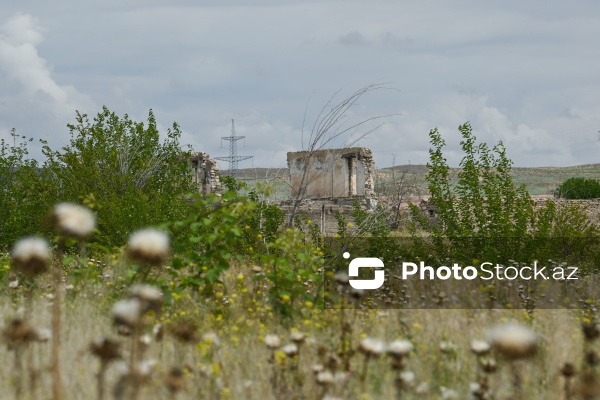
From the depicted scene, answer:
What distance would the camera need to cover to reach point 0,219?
13242 mm

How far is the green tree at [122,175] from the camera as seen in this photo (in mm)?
12062

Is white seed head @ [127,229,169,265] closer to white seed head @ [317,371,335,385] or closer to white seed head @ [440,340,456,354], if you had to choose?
white seed head @ [317,371,335,385]

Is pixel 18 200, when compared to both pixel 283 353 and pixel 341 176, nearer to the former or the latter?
pixel 283 353

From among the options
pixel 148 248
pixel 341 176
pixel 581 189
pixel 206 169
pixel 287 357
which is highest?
pixel 206 169

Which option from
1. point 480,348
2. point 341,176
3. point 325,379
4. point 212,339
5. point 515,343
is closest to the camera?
point 515,343

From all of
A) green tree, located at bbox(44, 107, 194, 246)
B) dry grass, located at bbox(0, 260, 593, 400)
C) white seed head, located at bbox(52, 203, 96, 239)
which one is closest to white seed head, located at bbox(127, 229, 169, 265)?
white seed head, located at bbox(52, 203, 96, 239)

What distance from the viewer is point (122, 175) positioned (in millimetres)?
14422

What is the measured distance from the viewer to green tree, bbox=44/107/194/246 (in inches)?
475

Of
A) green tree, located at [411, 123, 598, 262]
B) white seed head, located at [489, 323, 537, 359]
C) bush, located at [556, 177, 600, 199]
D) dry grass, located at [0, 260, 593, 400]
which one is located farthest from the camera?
bush, located at [556, 177, 600, 199]

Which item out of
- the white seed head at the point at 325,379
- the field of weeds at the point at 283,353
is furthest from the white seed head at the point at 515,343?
the white seed head at the point at 325,379

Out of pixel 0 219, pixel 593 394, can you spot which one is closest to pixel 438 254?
pixel 0 219

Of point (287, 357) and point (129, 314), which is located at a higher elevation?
A: point (129, 314)

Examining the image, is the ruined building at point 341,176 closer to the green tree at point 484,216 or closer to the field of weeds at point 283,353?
the green tree at point 484,216

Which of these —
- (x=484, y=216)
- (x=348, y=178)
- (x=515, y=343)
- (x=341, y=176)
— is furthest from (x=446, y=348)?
(x=341, y=176)
